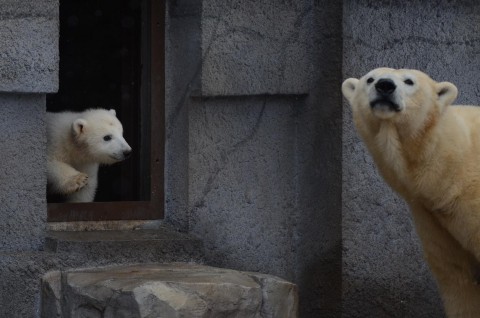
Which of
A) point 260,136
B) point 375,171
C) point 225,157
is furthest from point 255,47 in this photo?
point 375,171

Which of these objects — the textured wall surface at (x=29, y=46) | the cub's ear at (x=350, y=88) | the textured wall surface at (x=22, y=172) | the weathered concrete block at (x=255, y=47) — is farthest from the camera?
the weathered concrete block at (x=255, y=47)

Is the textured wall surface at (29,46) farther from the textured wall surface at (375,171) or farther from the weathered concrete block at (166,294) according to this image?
the textured wall surface at (375,171)

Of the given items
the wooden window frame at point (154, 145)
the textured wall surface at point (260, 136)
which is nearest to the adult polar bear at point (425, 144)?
the textured wall surface at point (260, 136)

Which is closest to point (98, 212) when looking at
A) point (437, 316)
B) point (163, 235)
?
point (163, 235)

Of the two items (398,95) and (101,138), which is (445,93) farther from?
(101,138)

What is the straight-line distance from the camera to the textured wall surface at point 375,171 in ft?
19.2

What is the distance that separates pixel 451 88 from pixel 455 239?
653mm

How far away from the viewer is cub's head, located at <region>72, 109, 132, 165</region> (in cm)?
603

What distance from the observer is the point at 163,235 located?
5844 mm

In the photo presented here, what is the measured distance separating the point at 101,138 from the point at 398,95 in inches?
72.9

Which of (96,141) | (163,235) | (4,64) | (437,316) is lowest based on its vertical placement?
(437,316)

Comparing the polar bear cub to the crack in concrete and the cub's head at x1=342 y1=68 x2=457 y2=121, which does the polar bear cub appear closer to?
the crack in concrete

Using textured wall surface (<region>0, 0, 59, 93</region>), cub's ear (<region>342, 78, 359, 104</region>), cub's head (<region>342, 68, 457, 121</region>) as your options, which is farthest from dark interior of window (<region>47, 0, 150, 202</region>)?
cub's head (<region>342, 68, 457, 121</region>)

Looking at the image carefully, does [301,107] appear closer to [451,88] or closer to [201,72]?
[201,72]
